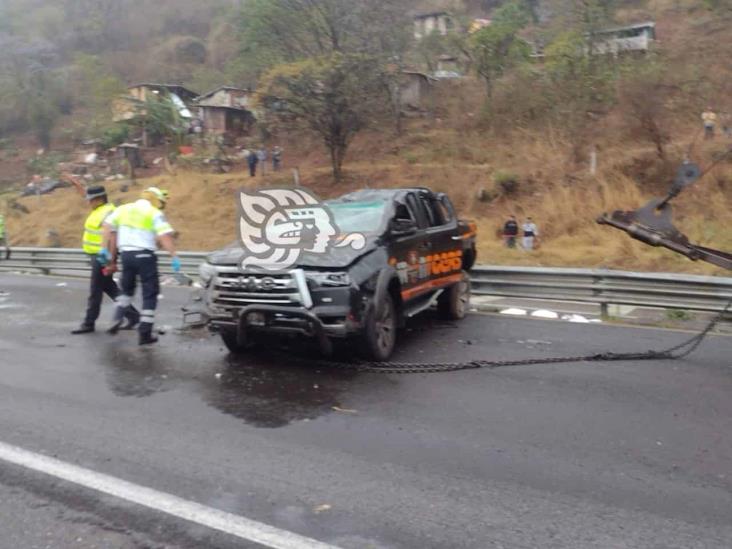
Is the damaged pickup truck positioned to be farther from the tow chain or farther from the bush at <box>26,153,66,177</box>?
the bush at <box>26,153,66,177</box>

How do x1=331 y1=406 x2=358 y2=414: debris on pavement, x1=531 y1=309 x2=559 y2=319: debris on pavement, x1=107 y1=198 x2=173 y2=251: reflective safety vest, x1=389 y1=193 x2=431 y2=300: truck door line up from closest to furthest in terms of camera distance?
1. x1=331 y1=406 x2=358 y2=414: debris on pavement
2. x1=389 y1=193 x2=431 y2=300: truck door
3. x1=107 y1=198 x2=173 y2=251: reflective safety vest
4. x1=531 y1=309 x2=559 y2=319: debris on pavement

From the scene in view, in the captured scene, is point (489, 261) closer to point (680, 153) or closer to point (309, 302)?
point (680, 153)

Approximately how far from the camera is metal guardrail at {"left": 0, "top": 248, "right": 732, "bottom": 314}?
9.26 metres

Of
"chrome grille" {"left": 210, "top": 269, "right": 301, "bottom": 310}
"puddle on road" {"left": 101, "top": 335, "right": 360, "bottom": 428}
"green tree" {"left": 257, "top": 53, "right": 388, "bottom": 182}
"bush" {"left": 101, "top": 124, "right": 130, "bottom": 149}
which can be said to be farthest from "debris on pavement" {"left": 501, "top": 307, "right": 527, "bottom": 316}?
"bush" {"left": 101, "top": 124, "right": 130, "bottom": 149}

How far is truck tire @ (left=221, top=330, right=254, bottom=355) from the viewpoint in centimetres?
739

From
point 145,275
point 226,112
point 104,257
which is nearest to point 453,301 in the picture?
point 145,275

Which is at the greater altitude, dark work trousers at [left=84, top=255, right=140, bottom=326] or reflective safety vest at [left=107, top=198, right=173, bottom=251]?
reflective safety vest at [left=107, top=198, right=173, bottom=251]

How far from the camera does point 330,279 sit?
265 inches

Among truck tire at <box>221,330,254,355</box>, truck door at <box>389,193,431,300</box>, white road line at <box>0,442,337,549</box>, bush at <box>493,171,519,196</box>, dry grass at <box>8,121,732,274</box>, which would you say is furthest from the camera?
bush at <box>493,171,519,196</box>

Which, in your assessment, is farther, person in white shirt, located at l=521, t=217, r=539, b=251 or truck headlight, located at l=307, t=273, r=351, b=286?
person in white shirt, located at l=521, t=217, r=539, b=251

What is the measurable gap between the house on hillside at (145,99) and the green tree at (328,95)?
1376cm

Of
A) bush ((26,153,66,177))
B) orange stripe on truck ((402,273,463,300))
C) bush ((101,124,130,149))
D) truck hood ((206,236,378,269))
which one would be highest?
bush ((101,124,130,149))

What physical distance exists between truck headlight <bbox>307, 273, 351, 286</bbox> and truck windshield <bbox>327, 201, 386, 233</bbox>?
0.98m

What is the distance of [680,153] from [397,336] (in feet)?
56.0
